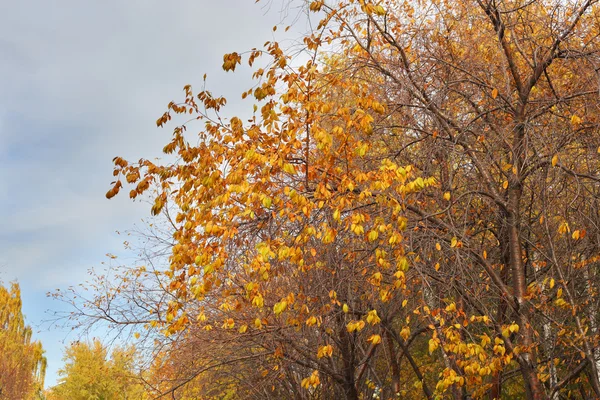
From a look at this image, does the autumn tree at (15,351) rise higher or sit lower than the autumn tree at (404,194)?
higher

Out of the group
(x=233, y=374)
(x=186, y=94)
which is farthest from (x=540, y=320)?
(x=186, y=94)

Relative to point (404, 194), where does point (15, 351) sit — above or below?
above

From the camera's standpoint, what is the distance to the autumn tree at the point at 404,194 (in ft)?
21.3

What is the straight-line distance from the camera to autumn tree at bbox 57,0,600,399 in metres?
6.50

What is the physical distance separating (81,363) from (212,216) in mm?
35880

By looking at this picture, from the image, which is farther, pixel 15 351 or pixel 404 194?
pixel 15 351

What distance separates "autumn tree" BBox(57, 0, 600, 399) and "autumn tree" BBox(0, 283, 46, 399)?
67.9 ft

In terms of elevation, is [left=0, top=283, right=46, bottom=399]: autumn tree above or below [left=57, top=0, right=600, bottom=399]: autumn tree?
above

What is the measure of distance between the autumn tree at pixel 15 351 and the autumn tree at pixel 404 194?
20682 millimetres

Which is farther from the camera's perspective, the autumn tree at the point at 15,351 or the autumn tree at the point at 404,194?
A: the autumn tree at the point at 15,351

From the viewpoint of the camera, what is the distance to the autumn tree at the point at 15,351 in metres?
28.5

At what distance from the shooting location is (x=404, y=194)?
6.33 metres

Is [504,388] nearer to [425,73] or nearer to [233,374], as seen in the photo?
[233,374]

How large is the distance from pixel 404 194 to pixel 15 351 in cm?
2924
